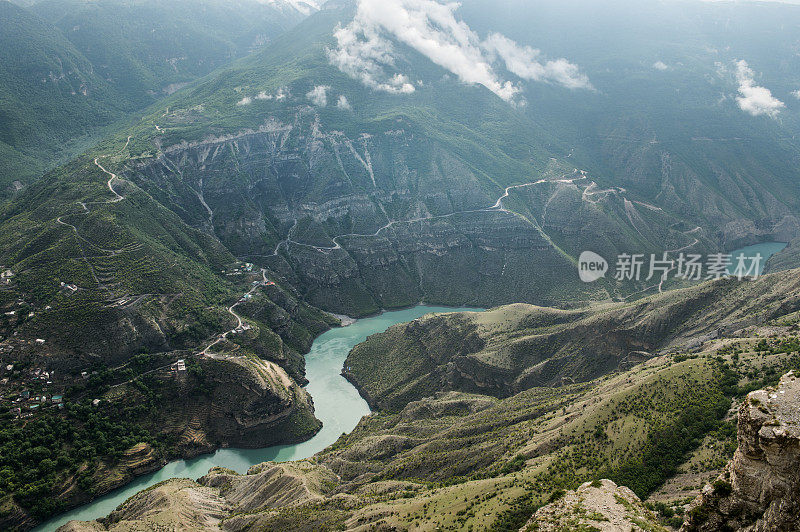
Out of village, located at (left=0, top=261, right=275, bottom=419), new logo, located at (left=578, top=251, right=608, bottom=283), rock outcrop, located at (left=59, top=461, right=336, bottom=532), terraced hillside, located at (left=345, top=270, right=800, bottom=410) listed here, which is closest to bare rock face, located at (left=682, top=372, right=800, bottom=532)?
rock outcrop, located at (left=59, top=461, right=336, bottom=532)

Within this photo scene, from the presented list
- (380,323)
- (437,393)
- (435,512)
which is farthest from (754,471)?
(380,323)

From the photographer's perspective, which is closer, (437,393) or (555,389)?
(555,389)

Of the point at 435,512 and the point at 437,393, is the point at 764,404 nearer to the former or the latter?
the point at 435,512

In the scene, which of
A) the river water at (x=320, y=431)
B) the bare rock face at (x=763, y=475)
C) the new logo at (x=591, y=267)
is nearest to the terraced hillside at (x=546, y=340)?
the river water at (x=320, y=431)

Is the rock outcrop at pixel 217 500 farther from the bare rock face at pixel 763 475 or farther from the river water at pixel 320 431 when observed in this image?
the bare rock face at pixel 763 475

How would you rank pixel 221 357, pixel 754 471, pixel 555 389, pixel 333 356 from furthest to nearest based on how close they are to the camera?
pixel 333 356
pixel 221 357
pixel 555 389
pixel 754 471

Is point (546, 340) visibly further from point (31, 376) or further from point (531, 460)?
point (31, 376)

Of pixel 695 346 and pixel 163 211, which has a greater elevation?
pixel 163 211
